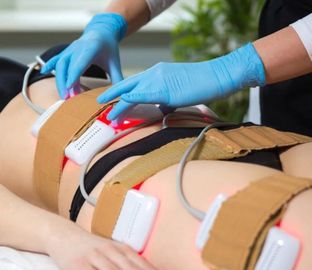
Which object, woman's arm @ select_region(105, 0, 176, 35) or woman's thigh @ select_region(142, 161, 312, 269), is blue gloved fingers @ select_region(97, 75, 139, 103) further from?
woman's arm @ select_region(105, 0, 176, 35)

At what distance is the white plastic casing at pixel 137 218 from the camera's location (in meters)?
0.99

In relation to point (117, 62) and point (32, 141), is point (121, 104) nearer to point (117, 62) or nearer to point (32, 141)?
point (32, 141)

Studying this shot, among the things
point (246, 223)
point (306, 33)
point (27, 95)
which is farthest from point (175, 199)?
point (27, 95)

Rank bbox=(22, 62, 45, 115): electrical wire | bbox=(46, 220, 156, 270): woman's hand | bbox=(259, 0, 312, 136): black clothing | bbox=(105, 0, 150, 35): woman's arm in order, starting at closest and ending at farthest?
bbox=(46, 220, 156, 270): woman's hand < bbox=(22, 62, 45, 115): electrical wire < bbox=(259, 0, 312, 136): black clothing < bbox=(105, 0, 150, 35): woman's arm

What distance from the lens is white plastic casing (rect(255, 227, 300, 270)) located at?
85 centimetres

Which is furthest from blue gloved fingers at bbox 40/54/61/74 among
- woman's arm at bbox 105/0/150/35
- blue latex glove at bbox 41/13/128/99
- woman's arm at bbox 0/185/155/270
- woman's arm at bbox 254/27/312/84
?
woman's arm at bbox 254/27/312/84

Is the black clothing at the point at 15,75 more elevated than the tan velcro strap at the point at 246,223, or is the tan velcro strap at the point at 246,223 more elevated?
the black clothing at the point at 15,75

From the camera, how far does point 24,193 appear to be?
139 cm

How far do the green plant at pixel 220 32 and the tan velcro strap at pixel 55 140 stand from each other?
1.56 metres

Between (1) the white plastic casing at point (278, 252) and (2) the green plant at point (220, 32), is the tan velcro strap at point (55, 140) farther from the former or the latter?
(2) the green plant at point (220, 32)

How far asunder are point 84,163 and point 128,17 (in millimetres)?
632

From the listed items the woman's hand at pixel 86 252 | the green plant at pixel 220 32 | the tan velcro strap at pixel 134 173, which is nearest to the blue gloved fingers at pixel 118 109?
the tan velcro strap at pixel 134 173

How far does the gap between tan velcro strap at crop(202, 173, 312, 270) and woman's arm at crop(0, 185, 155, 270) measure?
0.15 m

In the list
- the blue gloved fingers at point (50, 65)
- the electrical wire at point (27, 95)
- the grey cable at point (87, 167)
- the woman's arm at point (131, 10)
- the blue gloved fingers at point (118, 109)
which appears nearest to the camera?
the grey cable at point (87, 167)
